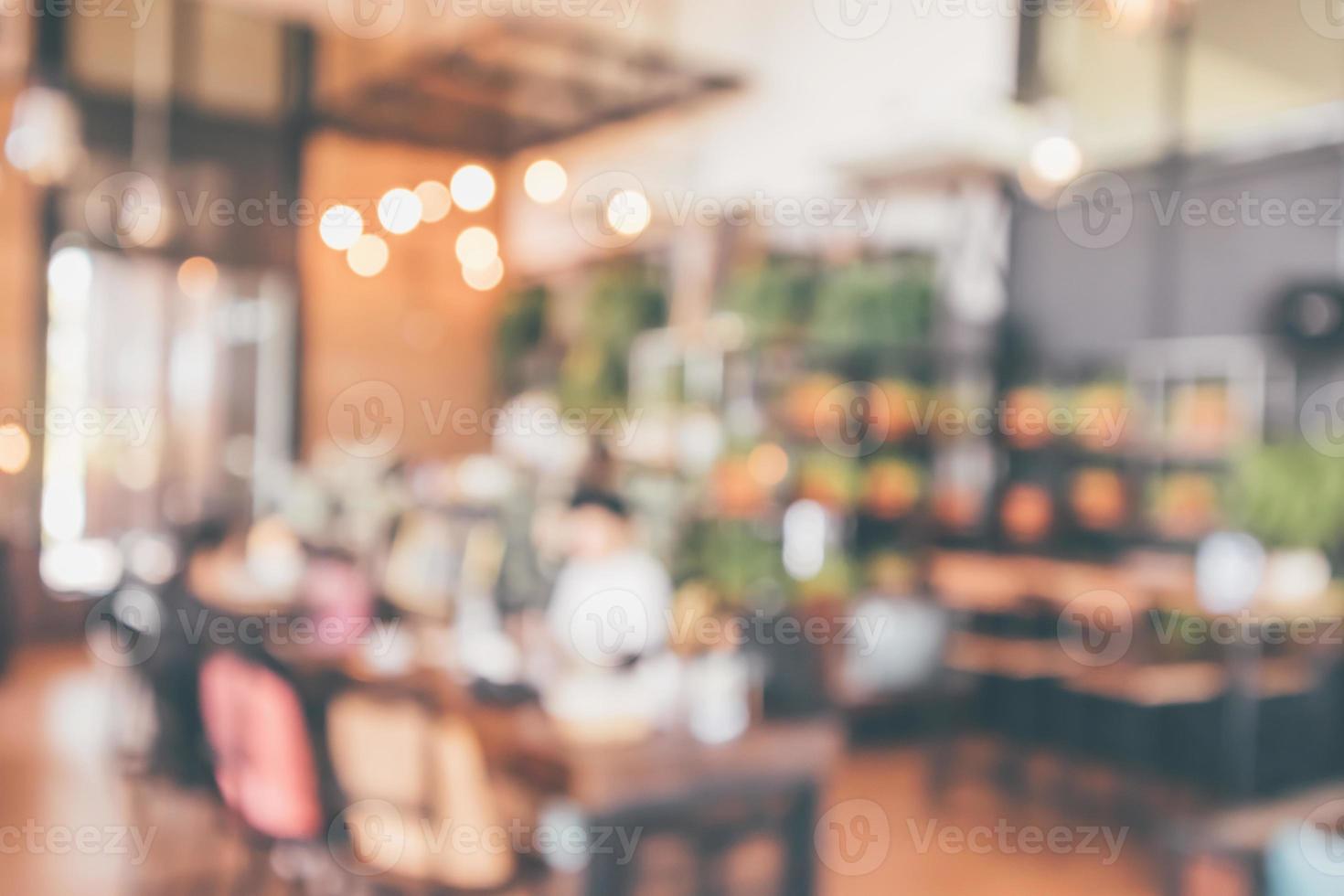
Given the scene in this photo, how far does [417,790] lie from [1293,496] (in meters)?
4.55

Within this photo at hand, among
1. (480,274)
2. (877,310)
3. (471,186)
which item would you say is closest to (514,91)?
(480,274)

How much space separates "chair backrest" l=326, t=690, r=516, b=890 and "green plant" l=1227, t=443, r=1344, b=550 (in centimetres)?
432

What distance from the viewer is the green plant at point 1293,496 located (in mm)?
5070

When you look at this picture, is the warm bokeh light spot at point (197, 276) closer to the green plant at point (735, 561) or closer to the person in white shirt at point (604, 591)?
the green plant at point (735, 561)

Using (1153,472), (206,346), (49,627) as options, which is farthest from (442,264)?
(1153,472)

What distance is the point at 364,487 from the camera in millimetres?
7418

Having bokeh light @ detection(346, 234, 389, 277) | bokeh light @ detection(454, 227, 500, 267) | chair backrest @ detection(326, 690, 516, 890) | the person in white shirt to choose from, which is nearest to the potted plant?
the person in white shirt

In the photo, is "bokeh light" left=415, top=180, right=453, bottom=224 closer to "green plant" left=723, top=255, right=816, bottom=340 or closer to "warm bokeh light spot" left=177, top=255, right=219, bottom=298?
"green plant" left=723, top=255, right=816, bottom=340

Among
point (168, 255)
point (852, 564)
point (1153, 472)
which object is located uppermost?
point (168, 255)

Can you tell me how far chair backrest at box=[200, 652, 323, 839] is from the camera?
2.66m

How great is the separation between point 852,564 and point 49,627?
598cm

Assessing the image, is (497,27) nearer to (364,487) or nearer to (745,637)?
(364,487)

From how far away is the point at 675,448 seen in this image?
294 inches

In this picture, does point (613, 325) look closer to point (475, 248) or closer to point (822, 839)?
point (475, 248)
